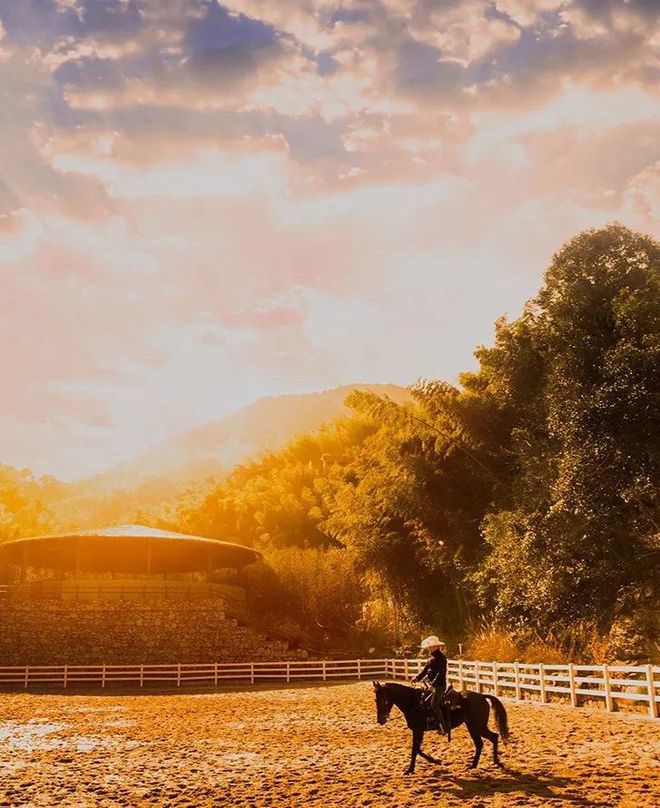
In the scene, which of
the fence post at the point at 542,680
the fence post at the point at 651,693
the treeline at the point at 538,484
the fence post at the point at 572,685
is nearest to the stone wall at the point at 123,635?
the treeline at the point at 538,484

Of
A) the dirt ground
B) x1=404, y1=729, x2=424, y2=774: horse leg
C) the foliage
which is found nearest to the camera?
the dirt ground

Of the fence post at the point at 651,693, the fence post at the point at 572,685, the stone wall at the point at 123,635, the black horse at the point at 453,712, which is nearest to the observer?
the black horse at the point at 453,712

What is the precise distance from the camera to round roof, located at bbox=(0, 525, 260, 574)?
1539 inches

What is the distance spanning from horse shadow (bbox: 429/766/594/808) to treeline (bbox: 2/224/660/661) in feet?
33.0

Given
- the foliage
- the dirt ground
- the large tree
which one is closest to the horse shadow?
the dirt ground

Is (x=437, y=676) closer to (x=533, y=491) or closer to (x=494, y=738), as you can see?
(x=494, y=738)

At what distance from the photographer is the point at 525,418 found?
26.9m

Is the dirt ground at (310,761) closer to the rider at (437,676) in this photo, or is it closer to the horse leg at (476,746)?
the horse leg at (476,746)

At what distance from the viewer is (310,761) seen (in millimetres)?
11211

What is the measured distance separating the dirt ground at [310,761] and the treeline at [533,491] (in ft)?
16.4

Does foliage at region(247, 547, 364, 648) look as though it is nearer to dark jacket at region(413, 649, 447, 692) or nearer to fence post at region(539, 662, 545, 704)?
fence post at region(539, 662, 545, 704)

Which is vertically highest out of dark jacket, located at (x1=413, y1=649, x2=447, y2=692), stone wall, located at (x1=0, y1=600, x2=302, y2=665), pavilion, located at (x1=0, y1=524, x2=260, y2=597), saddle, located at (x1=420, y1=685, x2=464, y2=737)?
pavilion, located at (x1=0, y1=524, x2=260, y2=597)

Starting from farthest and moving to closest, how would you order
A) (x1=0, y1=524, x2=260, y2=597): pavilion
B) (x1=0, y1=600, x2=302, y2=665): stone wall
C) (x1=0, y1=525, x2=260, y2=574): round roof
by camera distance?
(x1=0, y1=525, x2=260, y2=574): round roof < (x1=0, y1=524, x2=260, y2=597): pavilion < (x1=0, y1=600, x2=302, y2=665): stone wall

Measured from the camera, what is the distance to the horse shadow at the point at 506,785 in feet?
27.5
